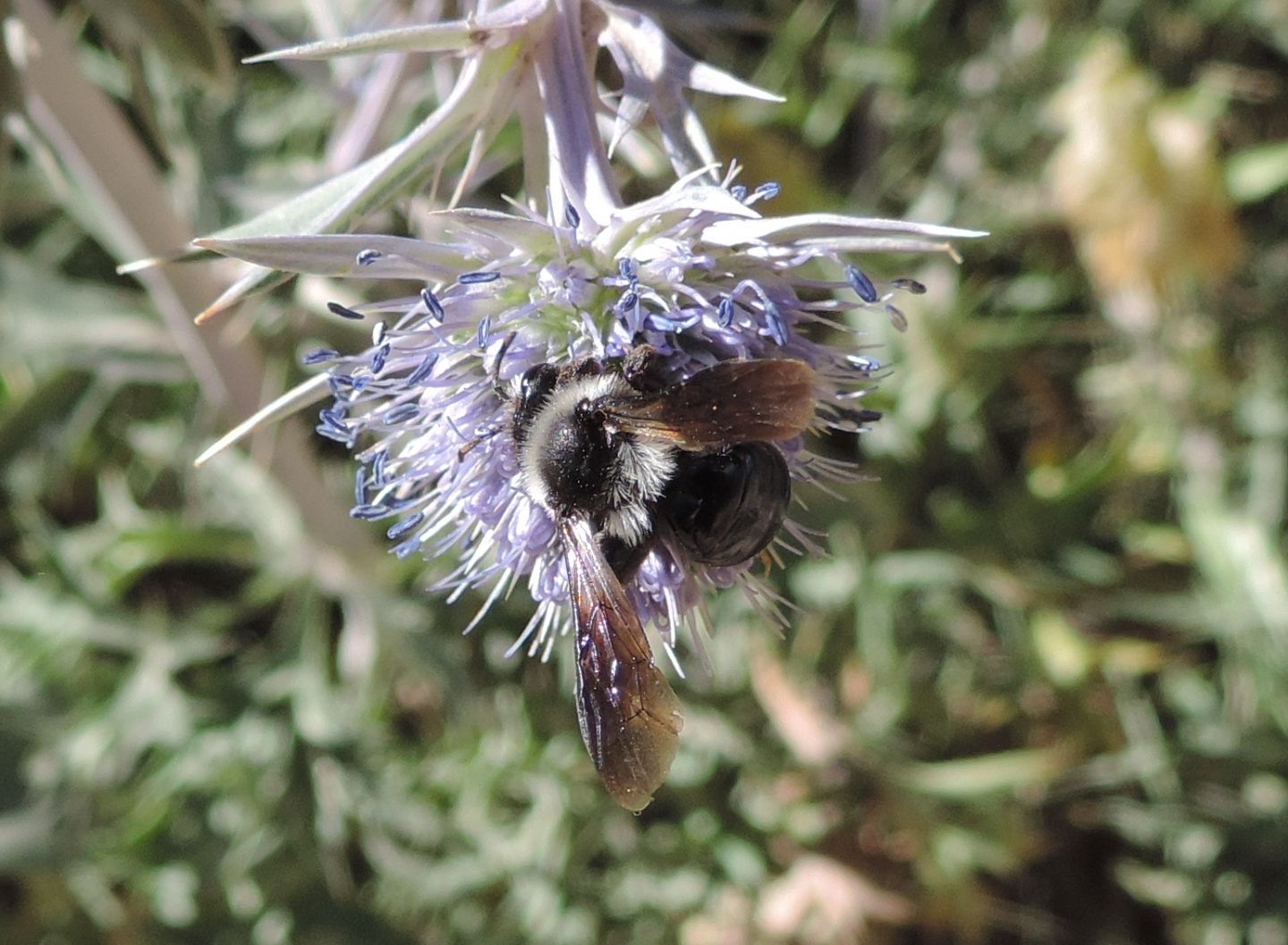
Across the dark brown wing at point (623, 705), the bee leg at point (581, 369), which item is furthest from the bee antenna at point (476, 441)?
the dark brown wing at point (623, 705)

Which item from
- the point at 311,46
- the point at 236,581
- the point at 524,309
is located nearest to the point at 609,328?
the point at 524,309

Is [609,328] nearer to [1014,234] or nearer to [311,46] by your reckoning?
[311,46]

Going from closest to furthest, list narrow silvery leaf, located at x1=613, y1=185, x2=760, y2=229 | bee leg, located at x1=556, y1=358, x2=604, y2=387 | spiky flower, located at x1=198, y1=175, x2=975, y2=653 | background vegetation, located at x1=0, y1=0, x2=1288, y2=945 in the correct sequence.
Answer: narrow silvery leaf, located at x1=613, y1=185, x2=760, y2=229
spiky flower, located at x1=198, y1=175, x2=975, y2=653
bee leg, located at x1=556, y1=358, x2=604, y2=387
background vegetation, located at x1=0, y1=0, x2=1288, y2=945

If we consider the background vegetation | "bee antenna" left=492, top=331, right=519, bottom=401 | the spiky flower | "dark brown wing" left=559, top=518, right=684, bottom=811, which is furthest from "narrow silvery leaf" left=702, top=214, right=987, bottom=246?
the background vegetation

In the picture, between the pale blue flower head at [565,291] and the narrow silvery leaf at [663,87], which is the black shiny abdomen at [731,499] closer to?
the pale blue flower head at [565,291]

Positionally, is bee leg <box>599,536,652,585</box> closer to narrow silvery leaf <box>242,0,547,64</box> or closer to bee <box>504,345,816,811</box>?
bee <box>504,345,816,811</box>

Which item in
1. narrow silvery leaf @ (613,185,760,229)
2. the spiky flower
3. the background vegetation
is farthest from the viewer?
the background vegetation

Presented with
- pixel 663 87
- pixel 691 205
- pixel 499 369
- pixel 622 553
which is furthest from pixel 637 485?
pixel 663 87
